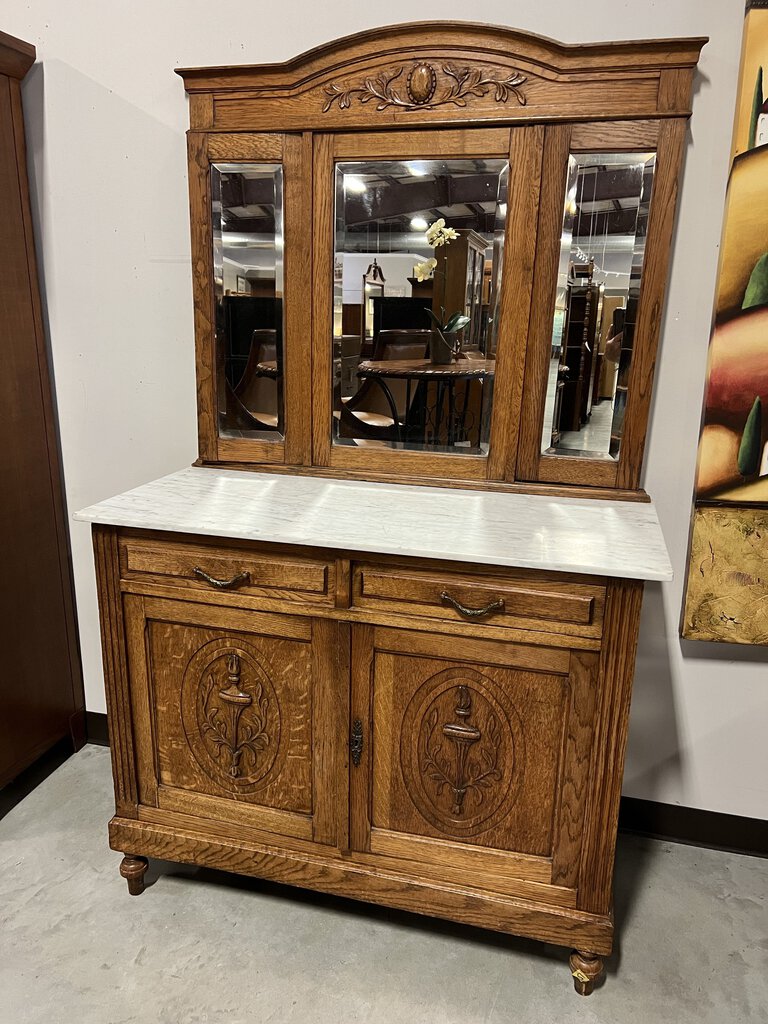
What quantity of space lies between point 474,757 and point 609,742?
28cm

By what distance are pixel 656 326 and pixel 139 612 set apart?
1396mm

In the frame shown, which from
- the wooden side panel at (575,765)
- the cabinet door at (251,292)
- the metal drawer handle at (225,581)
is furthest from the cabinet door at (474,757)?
the cabinet door at (251,292)

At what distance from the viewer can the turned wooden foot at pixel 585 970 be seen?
157cm

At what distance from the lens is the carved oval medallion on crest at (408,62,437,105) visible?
Answer: 172 centimetres

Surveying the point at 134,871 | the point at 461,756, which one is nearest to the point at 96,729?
the point at 134,871

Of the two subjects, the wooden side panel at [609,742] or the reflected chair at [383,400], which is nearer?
the wooden side panel at [609,742]

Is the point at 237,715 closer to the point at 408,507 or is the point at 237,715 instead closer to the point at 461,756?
the point at 461,756

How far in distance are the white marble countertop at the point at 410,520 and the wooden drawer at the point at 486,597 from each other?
6 cm

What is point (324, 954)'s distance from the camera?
169 centimetres

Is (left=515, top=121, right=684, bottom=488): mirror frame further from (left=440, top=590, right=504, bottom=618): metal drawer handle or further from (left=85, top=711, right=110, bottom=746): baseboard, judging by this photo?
(left=85, top=711, right=110, bottom=746): baseboard

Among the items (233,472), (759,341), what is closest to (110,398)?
(233,472)

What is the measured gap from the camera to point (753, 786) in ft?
6.53

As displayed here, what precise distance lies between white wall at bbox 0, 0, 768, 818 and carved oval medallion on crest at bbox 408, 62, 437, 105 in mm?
133

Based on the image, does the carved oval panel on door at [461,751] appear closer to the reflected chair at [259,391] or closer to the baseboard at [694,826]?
the baseboard at [694,826]
